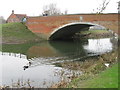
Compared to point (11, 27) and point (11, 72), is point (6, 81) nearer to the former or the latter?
point (11, 72)

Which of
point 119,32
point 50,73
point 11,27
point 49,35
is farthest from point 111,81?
point 11,27

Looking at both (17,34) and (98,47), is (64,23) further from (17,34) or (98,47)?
(17,34)

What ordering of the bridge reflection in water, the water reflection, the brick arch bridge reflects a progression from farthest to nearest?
the brick arch bridge → the water reflection → the bridge reflection in water

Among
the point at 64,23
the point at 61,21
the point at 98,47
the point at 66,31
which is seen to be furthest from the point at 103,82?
the point at 66,31

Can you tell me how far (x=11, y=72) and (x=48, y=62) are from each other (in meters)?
3.89

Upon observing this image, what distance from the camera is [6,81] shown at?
12.0 m

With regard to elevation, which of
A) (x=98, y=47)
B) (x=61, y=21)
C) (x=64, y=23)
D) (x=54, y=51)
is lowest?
(x=54, y=51)

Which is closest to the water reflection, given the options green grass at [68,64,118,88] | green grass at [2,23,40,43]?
green grass at [2,23,40,43]

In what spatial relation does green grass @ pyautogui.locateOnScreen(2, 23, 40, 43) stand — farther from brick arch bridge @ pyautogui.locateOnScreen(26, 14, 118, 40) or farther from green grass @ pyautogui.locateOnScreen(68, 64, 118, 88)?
green grass @ pyautogui.locateOnScreen(68, 64, 118, 88)

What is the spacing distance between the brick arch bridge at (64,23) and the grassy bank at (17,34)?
1.18 meters

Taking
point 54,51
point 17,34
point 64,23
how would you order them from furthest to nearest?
point 17,34
point 64,23
point 54,51

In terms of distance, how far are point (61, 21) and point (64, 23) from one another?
83 centimetres

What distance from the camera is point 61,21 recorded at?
108ft

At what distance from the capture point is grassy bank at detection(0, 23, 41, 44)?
33.5m
